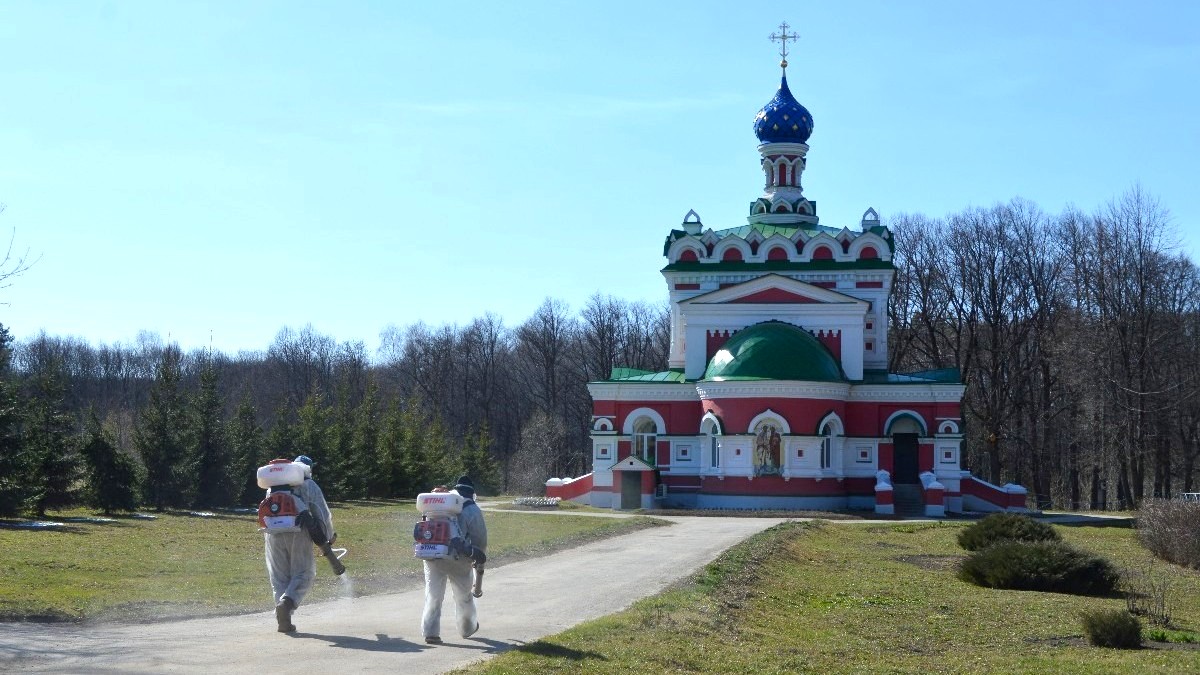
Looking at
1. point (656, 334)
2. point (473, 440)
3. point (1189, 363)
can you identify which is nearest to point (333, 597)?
point (473, 440)

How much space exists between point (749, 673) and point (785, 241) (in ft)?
125

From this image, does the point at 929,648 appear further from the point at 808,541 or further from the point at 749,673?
the point at 808,541

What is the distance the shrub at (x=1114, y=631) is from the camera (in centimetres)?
1453

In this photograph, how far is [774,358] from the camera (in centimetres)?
4278

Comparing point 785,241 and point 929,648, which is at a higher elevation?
point 785,241

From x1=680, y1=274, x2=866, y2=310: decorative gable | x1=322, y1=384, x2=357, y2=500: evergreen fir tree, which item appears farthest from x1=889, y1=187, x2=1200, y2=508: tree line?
x1=322, y1=384, x2=357, y2=500: evergreen fir tree

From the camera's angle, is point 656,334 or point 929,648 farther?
point 656,334

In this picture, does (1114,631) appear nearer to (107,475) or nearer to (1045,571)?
(1045,571)

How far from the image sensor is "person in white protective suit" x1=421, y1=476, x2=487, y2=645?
40.8 feet

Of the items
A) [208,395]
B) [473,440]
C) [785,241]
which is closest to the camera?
[208,395]

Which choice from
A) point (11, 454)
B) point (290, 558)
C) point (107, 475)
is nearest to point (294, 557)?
point (290, 558)

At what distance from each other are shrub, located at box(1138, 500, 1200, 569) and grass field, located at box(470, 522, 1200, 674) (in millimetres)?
2062

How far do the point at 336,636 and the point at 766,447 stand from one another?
102ft

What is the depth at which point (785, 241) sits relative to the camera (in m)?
48.9
